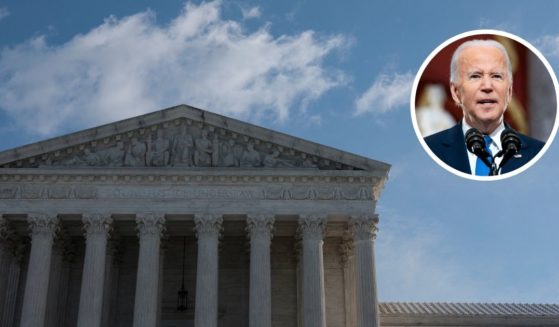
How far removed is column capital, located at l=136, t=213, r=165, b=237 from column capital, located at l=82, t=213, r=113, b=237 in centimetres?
147

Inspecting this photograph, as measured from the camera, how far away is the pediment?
122 feet

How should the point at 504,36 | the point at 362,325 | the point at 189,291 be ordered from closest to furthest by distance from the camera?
1. the point at 504,36
2. the point at 362,325
3. the point at 189,291

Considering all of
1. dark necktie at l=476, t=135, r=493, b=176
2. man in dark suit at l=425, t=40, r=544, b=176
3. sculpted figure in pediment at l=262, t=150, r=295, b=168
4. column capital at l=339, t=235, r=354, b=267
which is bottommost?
dark necktie at l=476, t=135, r=493, b=176

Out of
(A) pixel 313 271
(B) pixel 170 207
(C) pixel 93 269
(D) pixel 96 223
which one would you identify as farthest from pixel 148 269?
(A) pixel 313 271

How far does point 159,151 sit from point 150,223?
146 inches

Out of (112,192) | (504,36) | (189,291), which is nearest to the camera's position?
(504,36)

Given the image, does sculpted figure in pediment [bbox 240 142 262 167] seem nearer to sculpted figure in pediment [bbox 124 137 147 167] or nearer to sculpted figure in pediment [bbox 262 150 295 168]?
sculpted figure in pediment [bbox 262 150 295 168]

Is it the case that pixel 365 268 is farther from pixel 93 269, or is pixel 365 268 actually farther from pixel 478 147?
pixel 478 147

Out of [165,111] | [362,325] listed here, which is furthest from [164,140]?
[362,325]

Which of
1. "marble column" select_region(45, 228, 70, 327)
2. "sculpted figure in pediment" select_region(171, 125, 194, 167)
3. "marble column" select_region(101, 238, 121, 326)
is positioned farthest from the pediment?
"marble column" select_region(101, 238, 121, 326)

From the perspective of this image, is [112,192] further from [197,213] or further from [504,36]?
[504,36]

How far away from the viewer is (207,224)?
3631cm

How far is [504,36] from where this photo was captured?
66.7ft

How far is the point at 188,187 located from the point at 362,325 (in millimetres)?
10541
